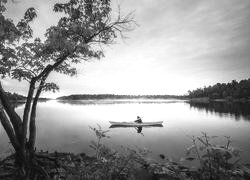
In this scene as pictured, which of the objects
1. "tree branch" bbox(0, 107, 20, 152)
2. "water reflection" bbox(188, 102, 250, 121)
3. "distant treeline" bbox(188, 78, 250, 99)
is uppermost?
"distant treeline" bbox(188, 78, 250, 99)

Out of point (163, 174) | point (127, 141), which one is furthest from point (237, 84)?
point (163, 174)

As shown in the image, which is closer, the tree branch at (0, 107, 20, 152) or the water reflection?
the tree branch at (0, 107, 20, 152)

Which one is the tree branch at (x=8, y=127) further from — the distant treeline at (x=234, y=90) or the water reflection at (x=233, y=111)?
the distant treeline at (x=234, y=90)

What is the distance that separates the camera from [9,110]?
27.3 feet

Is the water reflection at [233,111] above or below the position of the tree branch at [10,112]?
below

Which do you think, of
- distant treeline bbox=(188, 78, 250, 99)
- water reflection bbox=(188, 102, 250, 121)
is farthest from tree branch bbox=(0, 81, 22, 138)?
distant treeline bbox=(188, 78, 250, 99)

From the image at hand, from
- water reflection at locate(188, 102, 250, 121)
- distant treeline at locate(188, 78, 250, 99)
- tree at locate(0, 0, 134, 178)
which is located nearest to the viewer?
tree at locate(0, 0, 134, 178)

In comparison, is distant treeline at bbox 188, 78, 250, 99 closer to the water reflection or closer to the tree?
the water reflection

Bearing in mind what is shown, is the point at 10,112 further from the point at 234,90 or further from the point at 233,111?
the point at 234,90

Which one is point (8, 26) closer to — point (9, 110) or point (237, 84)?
point (9, 110)

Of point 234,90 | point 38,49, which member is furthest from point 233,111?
point 234,90

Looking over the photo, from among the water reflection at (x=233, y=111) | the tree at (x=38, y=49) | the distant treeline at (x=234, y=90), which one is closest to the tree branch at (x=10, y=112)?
the tree at (x=38, y=49)

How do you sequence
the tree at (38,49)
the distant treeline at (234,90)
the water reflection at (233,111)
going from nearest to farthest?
the tree at (38,49) → the water reflection at (233,111) → the distant treeline at (234,90)

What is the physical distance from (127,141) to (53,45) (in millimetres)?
23565
